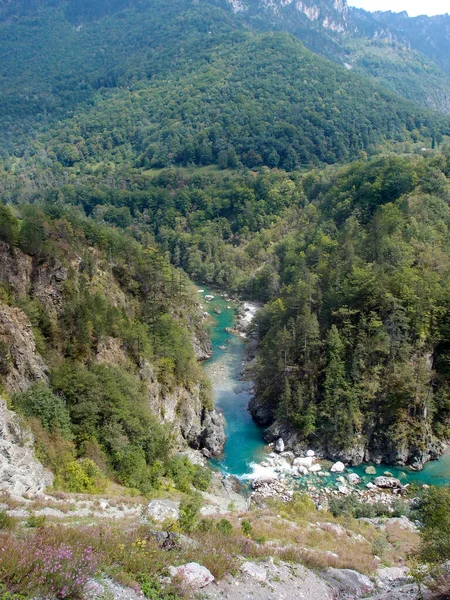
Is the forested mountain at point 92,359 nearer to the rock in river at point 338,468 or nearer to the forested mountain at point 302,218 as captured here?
the forested mountain at point 302,218

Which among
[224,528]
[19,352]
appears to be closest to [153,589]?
[224,528]

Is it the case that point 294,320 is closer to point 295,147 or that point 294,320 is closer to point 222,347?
point 222,347

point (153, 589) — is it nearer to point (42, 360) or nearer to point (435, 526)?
point (435, 526)

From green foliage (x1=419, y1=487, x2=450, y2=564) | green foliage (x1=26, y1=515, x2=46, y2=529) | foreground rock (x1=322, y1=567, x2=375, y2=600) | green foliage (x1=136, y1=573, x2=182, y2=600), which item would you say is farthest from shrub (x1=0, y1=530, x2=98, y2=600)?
green foliage (x1=419, y1=487, x2=450, y2=564)

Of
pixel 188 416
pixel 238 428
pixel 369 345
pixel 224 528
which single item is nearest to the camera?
pixel 224 528

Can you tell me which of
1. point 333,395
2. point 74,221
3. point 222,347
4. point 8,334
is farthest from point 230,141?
point 8,334

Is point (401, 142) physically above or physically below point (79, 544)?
above

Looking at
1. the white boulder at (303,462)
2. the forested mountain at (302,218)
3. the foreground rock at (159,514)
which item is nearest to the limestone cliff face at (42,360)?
the forested mountain at (302,218)
